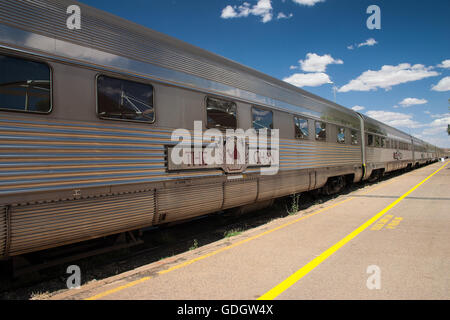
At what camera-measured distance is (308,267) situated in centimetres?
367

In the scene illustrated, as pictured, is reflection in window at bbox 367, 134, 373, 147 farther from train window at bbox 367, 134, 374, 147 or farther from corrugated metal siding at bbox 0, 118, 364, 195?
corrugated metal siding at bbox 0, 118, 364, 195

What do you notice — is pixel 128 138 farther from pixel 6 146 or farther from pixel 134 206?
pixel 6 146

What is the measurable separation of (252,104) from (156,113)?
2.42 m

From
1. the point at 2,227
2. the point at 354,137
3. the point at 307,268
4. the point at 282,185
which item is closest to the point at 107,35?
the point at 2,227

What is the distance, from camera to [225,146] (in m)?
5.26

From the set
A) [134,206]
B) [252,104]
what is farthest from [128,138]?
[252,104]

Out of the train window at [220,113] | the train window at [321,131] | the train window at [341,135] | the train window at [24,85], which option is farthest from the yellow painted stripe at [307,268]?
the train window at [341,135]

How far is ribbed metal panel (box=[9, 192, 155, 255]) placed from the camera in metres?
2.95

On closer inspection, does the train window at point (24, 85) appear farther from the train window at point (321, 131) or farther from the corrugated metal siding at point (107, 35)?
the train window at point (321, 131)

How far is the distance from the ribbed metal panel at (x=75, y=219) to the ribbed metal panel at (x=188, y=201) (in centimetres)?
21

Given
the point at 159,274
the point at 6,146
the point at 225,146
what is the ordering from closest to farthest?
the point at 6,146 → the point at 159,274 → the point at 225,146

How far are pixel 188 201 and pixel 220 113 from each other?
170cm

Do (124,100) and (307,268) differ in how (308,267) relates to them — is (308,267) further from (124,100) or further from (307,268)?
(124,100)

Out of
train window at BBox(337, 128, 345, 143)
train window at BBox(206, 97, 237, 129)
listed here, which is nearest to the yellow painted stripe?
train window at BBox(206, 97, 237, 129)
